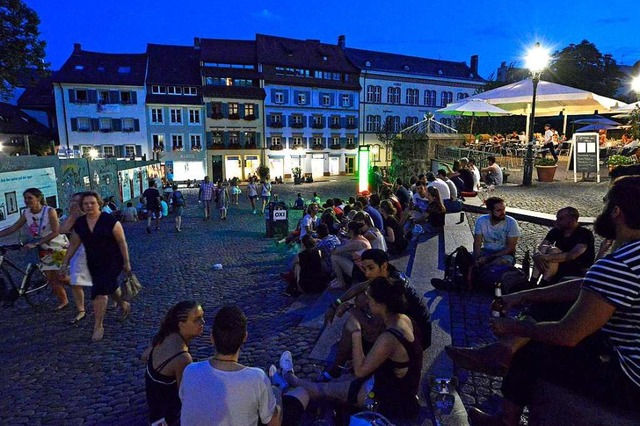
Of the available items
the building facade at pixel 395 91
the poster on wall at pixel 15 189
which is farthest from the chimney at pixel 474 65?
the poster on wall at pixel 15 189

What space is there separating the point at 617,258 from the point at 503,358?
3.97 ft

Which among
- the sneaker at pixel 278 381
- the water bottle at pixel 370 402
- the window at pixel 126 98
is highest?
the window at pixel 126 98

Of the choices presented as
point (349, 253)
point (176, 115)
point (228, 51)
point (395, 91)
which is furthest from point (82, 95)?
point (349, 253)

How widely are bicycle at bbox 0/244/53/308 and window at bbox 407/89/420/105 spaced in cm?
5131

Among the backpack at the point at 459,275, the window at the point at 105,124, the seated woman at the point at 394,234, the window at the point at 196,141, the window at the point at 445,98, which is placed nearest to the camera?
the backpack at the point at 459,275

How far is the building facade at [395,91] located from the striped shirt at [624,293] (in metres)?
48.7

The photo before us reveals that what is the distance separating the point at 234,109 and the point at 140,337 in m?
40.7

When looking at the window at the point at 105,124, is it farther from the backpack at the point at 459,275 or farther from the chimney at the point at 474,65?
the chimney at the point at 474,65

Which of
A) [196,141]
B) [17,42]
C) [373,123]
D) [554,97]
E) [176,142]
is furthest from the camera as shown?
[373,123]

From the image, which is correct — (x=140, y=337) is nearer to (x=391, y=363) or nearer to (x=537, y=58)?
(x=391, y=363)

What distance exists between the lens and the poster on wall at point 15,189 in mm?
12180

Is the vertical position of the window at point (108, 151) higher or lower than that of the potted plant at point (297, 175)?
higher

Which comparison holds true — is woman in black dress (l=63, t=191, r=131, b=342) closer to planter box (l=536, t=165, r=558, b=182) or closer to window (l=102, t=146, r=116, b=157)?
planter box (l=536, t=165, r=558, b=182)

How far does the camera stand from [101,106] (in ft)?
129
